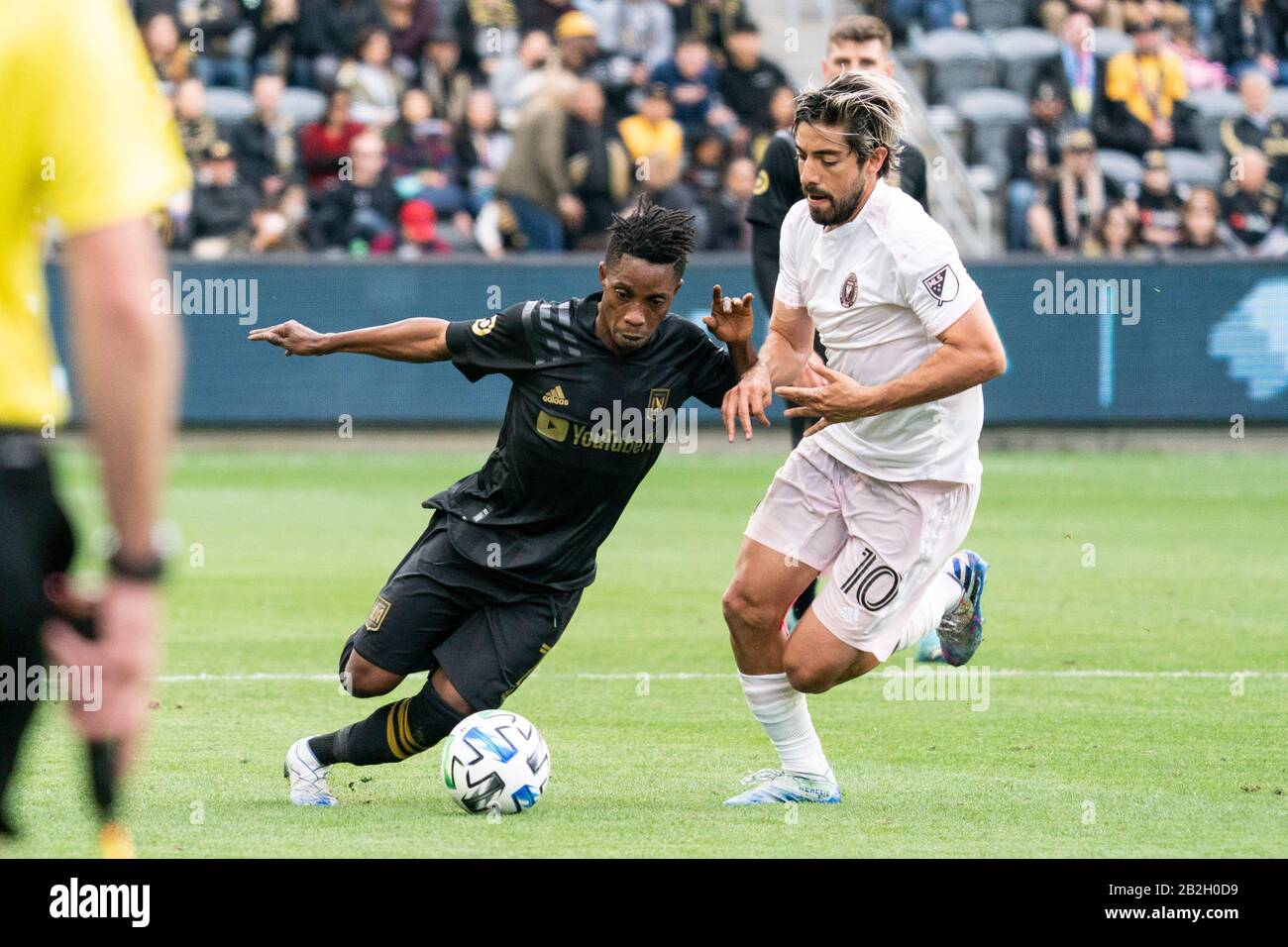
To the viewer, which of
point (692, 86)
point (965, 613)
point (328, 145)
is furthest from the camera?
point (692, 86)

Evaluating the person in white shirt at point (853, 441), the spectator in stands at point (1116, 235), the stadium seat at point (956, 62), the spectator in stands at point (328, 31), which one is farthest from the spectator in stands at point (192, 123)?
the person in white shirt at point (853, 441)

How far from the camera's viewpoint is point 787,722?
628 cm

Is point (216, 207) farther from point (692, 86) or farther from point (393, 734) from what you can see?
point (393, 734)

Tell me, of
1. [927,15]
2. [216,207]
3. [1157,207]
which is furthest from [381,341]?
[927,15]

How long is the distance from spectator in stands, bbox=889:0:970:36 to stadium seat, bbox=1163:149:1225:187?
2.94 m

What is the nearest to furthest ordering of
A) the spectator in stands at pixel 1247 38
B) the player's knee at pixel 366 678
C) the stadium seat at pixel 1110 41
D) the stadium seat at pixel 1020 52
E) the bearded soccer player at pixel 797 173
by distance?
the player's knee at pixel 366 678 → the bearded soccer player at pixel 797 173 → the stadium seat at pixel 1020 52 → the stadium seat at pixel 1110 41 → the spectator in stands at pixel 1247 38

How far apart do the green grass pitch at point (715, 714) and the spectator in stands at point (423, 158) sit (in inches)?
212

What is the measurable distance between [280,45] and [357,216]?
9.17ft

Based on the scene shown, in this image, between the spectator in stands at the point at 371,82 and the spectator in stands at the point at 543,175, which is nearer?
the spectator in stands at the point at 543,175

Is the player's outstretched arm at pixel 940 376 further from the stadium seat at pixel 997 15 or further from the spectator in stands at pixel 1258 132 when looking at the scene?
the stadium seat at pixel 997 15

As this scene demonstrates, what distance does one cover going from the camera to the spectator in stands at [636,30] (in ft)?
70.2

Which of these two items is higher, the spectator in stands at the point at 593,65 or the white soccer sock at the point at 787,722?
the spectator in stands at the point at 593,65

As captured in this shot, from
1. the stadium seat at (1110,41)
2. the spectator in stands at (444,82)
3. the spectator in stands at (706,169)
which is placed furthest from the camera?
the stadium seat at (1110,41)

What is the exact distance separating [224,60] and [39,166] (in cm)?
1876
